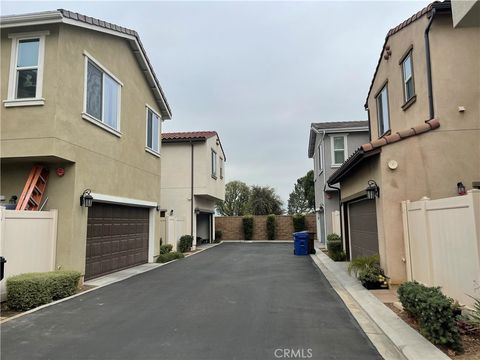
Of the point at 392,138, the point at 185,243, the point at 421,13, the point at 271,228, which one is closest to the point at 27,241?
the point at 392,138

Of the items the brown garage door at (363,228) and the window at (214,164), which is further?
the window at (214,164)

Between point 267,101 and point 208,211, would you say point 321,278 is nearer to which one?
point 267,101

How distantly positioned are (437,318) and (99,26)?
10943 millimetres

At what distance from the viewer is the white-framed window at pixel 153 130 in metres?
15.3

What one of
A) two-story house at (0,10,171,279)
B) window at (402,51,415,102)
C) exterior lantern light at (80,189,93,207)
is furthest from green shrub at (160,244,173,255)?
window at (402,51,415,102)

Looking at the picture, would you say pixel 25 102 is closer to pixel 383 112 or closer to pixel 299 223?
pixel 383 112

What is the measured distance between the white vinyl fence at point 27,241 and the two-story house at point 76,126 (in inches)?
10.6

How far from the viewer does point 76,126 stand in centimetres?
966

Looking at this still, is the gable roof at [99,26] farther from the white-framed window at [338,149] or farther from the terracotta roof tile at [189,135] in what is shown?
the white-framed window at [338,149]

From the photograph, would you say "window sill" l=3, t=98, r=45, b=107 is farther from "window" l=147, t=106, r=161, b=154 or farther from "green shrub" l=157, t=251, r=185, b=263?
"green shrub" l=157, t=251, r=185, b=263

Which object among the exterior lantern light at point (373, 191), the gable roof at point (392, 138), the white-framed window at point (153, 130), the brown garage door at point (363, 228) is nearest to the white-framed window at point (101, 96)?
the white-framed window at point (153, 130)

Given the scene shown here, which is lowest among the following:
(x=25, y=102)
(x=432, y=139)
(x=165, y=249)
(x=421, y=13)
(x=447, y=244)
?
(x=165, y=249)

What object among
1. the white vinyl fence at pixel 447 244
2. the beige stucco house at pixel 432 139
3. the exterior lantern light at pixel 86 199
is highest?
the beige stucco house at pixel 432 139

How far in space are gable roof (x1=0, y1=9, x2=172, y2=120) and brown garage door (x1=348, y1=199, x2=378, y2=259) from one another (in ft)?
30.3
